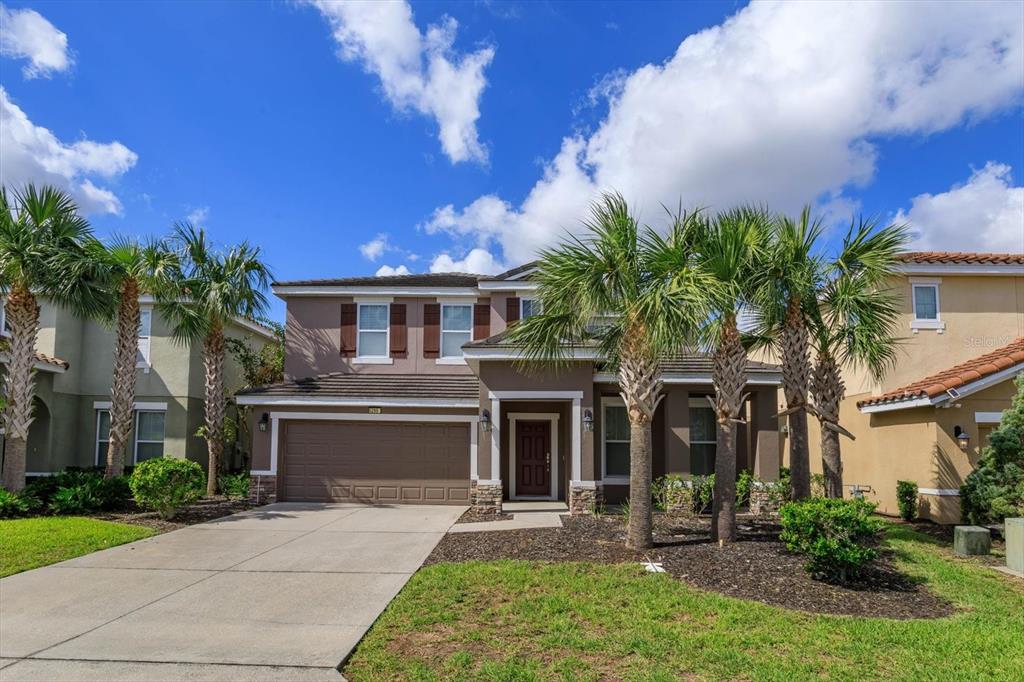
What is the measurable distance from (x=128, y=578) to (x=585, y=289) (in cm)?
769

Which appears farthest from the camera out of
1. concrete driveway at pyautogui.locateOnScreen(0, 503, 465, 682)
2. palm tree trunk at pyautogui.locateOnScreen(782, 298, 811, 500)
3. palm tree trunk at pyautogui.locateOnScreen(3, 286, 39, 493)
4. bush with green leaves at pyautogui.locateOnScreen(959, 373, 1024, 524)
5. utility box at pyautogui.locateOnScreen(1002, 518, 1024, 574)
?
palm tree trunk at pyautogui.locateOnScreen(3, 286, 39, 493)

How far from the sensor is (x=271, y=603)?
7707 millimetres

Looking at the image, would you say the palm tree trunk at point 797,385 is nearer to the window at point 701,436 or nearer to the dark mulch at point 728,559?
the dark mulch at point 728,559

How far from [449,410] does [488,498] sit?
297cm

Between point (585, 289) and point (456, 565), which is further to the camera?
point (585, 289)

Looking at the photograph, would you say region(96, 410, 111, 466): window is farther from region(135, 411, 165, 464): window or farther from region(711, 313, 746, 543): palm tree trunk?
region(711, 313, 746, 543): palm tree trunk

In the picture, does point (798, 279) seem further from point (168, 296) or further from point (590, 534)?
point (168, 296)

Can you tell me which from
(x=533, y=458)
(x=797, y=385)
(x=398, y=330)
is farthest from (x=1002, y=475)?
(x=398, y=330)

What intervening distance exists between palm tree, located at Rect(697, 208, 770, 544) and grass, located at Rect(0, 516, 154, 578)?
10226 mm

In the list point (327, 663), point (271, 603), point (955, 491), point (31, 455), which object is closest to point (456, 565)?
point (271, 603)

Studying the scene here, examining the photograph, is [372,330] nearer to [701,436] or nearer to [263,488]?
[263,488]

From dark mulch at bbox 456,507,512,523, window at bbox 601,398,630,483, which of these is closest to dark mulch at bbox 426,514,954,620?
dark mulch at bbox 456,507,512,523

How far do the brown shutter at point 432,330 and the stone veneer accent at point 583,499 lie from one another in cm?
640

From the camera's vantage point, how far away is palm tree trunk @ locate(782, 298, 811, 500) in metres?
10.6
